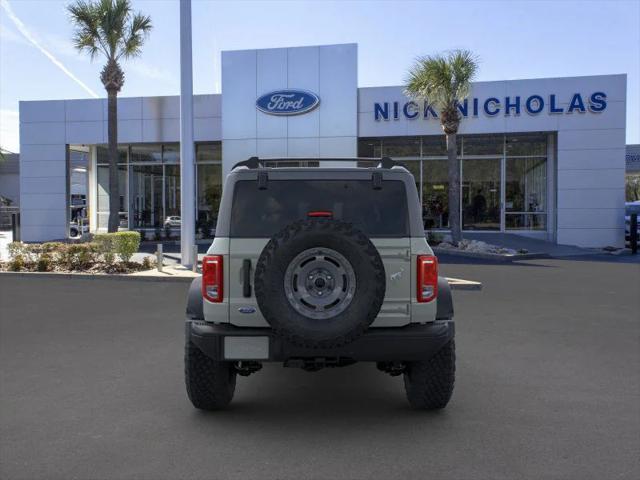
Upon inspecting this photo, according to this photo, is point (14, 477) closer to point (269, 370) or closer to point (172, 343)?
point (269, 370)

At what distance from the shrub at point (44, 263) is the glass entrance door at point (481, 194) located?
57.9 ft

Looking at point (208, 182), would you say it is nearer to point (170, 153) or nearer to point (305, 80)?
point (170, 153)

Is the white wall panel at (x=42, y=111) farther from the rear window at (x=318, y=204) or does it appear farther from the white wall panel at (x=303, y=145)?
the rear window at (x=318, y=204)

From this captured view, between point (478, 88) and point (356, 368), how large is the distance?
2073 centimetres

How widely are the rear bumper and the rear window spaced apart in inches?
28.7

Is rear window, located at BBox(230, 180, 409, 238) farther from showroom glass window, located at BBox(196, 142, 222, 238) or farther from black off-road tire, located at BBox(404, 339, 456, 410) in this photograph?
showroom glass window, located at BBox(196, 142, 222, 238)

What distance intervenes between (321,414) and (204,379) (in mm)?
944

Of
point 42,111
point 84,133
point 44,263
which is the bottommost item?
point 44,263

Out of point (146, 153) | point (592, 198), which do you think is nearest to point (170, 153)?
point (146, 153)

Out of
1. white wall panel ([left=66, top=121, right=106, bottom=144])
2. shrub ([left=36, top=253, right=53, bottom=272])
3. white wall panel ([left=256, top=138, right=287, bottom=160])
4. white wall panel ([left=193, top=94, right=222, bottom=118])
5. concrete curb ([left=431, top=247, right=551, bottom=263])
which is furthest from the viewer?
white wall panel ([left=66, top=121, right=106, bottom=144])

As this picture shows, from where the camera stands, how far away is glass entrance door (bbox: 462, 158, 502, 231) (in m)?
26.8

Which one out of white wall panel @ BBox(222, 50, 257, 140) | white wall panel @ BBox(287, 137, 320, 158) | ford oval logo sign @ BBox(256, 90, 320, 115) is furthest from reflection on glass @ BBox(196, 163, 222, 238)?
ford oval logo sign @ BBox(256, 90, 320, 115)

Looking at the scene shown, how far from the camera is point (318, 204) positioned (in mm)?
4582

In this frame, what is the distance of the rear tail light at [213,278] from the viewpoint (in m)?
4.30
